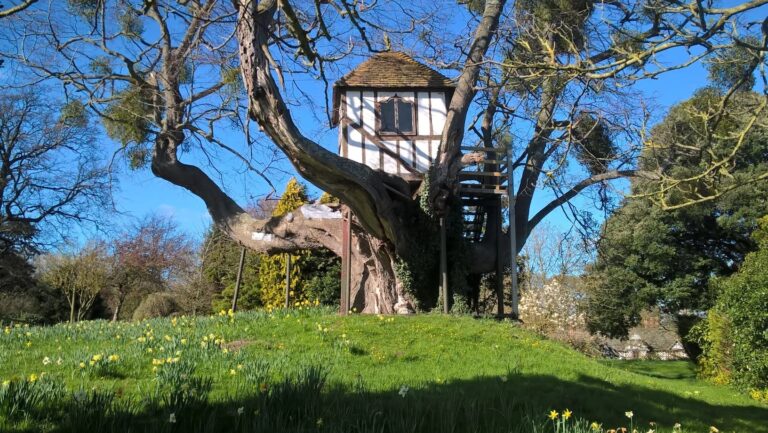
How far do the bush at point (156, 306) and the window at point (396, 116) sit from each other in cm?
1379

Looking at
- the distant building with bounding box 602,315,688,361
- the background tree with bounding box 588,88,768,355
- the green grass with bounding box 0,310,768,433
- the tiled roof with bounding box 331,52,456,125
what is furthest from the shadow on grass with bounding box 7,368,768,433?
the distant building with bounding box 602,315,688,361

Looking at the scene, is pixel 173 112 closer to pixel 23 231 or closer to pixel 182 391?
pixel 182 391

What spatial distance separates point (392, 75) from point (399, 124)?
152 centimetres

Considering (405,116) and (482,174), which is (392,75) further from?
(482,174)

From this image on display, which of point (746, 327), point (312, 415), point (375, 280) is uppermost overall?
point (375, 280)

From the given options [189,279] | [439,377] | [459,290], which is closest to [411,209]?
[459,290]

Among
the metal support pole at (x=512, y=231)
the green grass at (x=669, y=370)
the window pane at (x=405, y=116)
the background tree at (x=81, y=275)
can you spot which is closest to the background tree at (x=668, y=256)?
the green grass at (x=669, y=370)

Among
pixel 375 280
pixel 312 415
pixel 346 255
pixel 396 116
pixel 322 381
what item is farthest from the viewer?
pixel 375 280

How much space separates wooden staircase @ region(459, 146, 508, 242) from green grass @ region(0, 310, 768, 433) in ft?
14.0

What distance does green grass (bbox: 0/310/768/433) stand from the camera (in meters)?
3.72

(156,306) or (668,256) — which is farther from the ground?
(668,256)

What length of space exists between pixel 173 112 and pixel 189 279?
16.8 metres

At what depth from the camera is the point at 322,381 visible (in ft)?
14.8

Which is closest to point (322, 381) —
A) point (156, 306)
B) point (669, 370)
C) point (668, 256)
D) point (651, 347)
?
point (669, 370)
